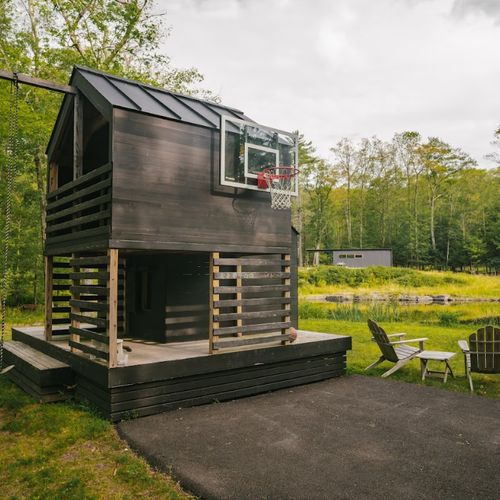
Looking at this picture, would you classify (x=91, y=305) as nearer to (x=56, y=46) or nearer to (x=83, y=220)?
(x=83, y=220)

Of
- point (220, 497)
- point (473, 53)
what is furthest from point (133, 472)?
point (473, 53)

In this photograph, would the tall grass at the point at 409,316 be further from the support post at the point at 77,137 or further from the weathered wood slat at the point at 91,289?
the support post at the point at 77,137

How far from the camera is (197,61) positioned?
2112cm

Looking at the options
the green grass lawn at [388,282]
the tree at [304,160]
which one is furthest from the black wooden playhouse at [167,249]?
the tree at [304,160]

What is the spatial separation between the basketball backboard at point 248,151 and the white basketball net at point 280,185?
0.27 ft

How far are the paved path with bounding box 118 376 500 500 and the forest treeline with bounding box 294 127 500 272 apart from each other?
32916mm

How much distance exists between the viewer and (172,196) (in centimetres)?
609

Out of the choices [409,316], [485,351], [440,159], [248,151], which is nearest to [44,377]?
[248,151]

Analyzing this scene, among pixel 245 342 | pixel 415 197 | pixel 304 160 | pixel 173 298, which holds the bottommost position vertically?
pixel 245 342

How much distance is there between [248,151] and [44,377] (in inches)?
182

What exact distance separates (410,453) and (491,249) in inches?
1519

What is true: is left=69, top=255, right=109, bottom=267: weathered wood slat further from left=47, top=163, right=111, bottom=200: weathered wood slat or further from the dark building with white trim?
the dark building with white trim

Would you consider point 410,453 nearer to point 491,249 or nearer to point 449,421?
point 449,421

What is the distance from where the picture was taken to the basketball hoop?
23.4ft
